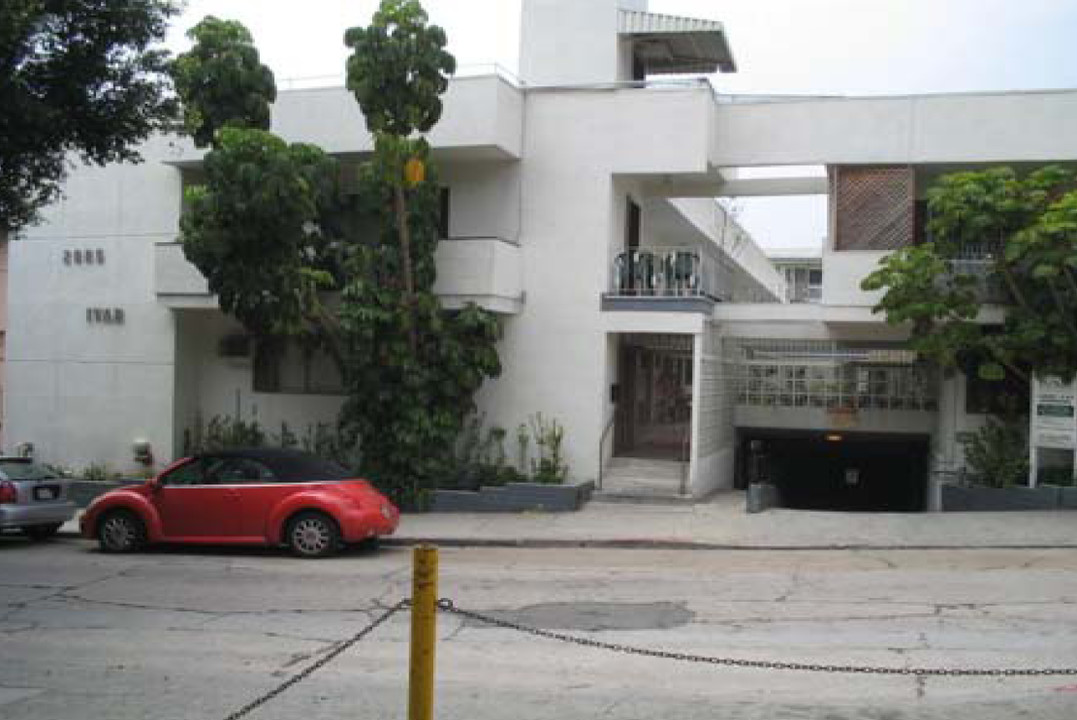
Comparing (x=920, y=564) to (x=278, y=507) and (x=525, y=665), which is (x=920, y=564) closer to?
(x=525, y=665)

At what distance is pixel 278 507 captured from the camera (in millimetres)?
13156

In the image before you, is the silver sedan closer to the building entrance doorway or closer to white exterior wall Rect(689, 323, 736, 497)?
the building entrance doorway

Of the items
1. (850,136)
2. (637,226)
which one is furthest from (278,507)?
(850,136)

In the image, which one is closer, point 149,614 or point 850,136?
point 149,614

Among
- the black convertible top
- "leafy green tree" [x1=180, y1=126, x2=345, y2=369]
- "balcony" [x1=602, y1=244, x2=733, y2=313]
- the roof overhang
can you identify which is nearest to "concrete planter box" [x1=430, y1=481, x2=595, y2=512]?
"balcony" [x1=602, y1=244, x2=733, y2=313]

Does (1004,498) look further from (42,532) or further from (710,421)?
(42,532)

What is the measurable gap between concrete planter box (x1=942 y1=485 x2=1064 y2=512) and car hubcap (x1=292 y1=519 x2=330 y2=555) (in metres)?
9.25

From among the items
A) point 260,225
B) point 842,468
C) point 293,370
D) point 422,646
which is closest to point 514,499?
point 293,370

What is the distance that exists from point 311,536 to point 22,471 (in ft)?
15.9

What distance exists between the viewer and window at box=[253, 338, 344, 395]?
770 inches

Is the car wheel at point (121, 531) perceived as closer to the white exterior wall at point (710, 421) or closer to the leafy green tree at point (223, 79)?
the leafy green tree at point (223, 79)

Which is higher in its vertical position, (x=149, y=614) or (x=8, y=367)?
(x=8, y=367)

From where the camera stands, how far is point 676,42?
1970cm

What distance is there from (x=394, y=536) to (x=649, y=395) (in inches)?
300
